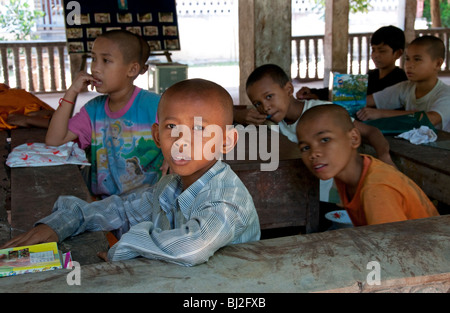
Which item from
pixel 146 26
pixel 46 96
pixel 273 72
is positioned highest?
pixel 146 26

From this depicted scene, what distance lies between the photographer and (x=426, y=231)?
1375mm

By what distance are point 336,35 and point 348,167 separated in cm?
431

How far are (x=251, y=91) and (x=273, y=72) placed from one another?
0.59ft

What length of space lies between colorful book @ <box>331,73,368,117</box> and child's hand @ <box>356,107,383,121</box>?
27cm

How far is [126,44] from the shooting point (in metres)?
2.64

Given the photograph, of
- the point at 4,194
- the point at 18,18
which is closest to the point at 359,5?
the point at 18,18

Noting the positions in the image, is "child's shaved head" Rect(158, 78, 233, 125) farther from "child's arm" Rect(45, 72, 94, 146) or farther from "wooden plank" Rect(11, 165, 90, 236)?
"child's arm" Rect(45, 72, 94, 146)

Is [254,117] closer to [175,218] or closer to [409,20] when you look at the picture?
[175,218]

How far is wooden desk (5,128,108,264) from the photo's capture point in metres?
1.57

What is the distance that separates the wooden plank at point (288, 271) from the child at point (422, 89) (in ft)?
7.44

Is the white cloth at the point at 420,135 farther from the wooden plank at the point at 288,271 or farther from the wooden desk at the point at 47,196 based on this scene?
the wooden desk at the point at 47,196

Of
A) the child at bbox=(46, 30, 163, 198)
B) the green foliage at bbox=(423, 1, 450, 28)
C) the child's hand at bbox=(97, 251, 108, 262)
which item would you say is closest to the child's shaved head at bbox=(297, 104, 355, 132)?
the child at bbox=(46, 30, 163, 198)
